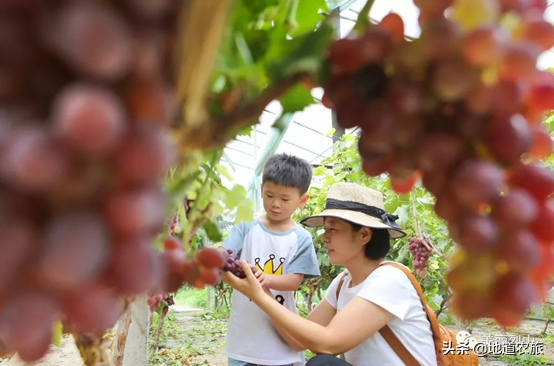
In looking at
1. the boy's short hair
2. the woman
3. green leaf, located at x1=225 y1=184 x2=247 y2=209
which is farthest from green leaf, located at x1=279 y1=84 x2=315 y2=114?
Answer: the boy's short hair

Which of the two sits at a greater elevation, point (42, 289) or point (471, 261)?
point (471, 261)

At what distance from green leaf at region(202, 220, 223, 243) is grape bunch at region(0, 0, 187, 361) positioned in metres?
0.36

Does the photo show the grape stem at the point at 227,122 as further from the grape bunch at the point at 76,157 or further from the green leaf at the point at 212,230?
the green leaf at the point at 212,230

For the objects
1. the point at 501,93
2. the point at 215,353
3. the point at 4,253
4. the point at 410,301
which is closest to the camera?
the point at 4,253

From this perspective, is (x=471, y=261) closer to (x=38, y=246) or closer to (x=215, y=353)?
(x=38, y=246)

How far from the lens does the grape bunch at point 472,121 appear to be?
0.29 metres

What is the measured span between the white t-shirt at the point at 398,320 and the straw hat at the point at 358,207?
0.20 meters

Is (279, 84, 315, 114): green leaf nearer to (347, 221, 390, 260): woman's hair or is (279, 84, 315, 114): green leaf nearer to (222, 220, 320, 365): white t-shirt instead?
(347, 221, 390, 260): woman's hair

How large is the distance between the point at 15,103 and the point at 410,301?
158 cm

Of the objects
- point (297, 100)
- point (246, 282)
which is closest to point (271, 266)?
point (246, 282)

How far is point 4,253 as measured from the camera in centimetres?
19

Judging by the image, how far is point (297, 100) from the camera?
15.2 inches

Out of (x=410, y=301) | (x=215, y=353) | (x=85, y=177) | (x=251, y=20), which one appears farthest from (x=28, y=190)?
(x=215, y=353)

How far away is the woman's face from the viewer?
1832 millimetres
